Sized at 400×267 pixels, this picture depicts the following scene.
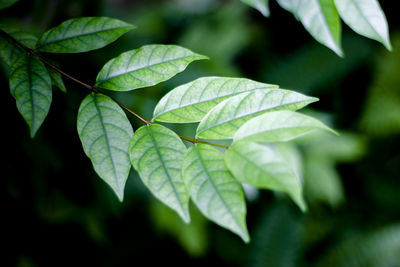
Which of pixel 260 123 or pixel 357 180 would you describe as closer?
pixel 260 123

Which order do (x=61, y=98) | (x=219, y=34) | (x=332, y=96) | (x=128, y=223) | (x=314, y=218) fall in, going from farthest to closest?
1. (x=332, y=96)
2. (x=219, y=34)
3. (x=314, y=218)
4. (x=128, y=223)
5. (x=61, y=98)

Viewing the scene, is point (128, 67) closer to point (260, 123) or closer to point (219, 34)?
point (260, 123)

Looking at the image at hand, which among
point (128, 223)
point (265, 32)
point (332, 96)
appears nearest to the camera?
point (128, 223)

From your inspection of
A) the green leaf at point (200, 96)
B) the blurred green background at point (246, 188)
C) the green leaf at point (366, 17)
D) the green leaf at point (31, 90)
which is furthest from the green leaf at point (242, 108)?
the blurred green background at point (246, 188)

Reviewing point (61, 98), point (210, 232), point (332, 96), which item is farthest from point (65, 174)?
point (332, 96)

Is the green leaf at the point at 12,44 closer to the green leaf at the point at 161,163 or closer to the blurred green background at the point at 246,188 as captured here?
the green leaf at the point at 161,163
